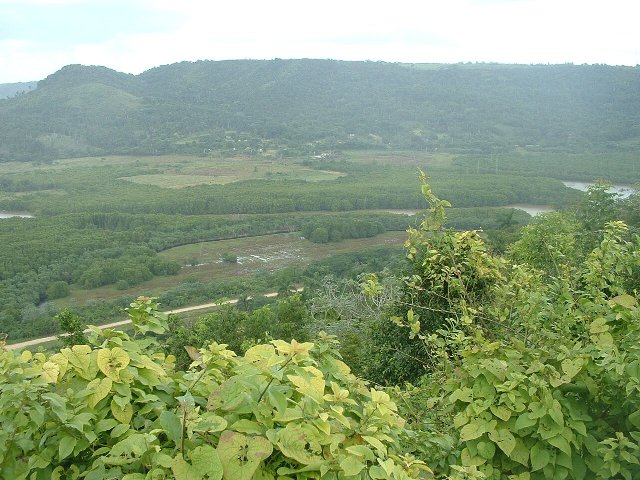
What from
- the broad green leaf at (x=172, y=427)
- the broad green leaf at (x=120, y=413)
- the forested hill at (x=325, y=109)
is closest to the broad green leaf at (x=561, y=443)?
the broad green leaf at (x=172, y=427)

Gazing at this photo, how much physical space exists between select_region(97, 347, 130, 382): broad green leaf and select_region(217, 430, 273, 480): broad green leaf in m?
0.49

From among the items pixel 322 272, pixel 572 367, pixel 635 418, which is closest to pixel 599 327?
pixel 572 367

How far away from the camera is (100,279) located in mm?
37750

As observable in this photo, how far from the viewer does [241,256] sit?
43688 millimetres

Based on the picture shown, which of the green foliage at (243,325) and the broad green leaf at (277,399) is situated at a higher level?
the broad green leaf at (277,399)

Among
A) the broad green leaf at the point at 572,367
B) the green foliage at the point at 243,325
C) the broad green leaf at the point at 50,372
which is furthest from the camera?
the green foliage at the point at 243,325

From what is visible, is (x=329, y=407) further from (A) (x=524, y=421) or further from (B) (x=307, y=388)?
(A) (x=524, y=421)

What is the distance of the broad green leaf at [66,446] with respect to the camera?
5.55 feet

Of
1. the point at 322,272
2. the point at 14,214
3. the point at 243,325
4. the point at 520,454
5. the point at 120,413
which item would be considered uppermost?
the point at 120,413

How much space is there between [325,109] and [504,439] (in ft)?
374

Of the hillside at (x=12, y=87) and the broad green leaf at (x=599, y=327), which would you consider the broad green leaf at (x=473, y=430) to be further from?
the hillside at (x=12, y=87)

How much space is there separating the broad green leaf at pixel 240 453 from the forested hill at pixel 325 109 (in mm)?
84699

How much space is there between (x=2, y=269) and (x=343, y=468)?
40.1m

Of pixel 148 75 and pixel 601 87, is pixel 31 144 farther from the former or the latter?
pixel 601 87
